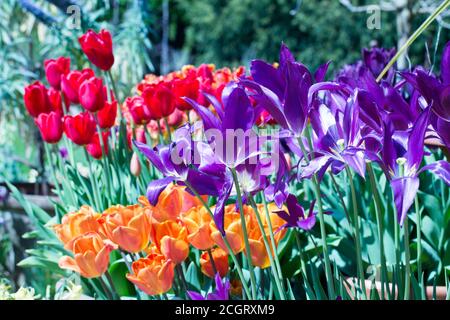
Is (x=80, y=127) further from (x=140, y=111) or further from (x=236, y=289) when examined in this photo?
(x=236, y=289)

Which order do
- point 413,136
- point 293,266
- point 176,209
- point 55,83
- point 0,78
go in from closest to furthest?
1. point 413,136
2. point 176,209
3. point 293,266
4. point 55,83
5. point 0,78

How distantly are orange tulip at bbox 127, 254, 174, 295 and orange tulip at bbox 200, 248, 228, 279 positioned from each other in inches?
3.5

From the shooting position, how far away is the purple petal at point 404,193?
589 millimetres

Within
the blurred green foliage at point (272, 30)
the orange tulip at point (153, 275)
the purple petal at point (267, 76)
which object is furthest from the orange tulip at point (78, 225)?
the blurred green foliage at point (272, 30)

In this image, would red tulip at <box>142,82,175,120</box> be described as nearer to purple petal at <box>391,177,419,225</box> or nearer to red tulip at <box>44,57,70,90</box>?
red tulip at <box>44,57,70,90</box>

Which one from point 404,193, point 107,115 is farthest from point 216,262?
point 107,115

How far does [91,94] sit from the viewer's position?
1296mm

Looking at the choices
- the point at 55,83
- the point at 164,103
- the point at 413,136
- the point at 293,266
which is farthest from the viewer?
the point at 55,83

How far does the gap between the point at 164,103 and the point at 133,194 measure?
0.18 m

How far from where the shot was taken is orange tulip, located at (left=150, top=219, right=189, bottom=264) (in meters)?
0.90

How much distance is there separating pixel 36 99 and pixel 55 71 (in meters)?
0.12

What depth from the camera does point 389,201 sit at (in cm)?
124
